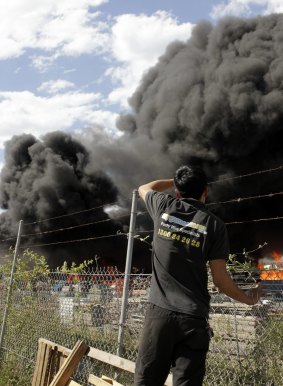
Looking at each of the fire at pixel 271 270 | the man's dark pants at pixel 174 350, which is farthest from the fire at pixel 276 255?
the man's dark pants at pixel 174 350

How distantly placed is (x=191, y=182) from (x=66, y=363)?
6.90 feet

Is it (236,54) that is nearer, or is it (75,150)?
(236,54)

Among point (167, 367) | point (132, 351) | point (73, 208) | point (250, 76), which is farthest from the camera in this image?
point (73, 208)

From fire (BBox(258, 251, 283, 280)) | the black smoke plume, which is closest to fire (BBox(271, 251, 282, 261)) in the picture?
the black smoke plume

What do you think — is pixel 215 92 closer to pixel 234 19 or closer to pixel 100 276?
pixel 234 19

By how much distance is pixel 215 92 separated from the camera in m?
19.7

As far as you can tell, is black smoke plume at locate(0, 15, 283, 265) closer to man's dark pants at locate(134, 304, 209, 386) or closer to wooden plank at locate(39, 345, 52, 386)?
wooden plank at locate(39, 345, 52, 386)

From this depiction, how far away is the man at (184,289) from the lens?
2.20 m

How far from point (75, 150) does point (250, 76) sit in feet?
37.9

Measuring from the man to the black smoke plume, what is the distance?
16289 mm

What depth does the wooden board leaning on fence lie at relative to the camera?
3.51 m

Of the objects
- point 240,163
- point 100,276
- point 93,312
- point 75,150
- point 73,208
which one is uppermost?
point 75,150

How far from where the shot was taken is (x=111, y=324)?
4586 mm

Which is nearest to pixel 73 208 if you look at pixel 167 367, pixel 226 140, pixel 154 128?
pixel 154 128
